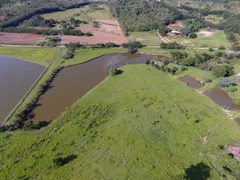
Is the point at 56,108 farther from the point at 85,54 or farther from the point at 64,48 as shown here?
the point at 64,48

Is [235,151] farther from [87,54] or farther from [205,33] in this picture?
[205,33]

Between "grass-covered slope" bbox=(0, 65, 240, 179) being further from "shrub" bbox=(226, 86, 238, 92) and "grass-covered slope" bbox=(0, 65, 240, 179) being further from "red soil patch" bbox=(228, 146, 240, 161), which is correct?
"shrub" bbox=(226, 86, 238, 92)

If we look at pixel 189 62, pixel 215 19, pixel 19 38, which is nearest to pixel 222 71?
pixel 189 62

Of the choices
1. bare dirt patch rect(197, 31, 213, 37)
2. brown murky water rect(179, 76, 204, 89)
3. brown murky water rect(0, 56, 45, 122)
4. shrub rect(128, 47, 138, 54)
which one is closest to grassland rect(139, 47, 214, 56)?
shrub rect(128, 47, 138, 54)

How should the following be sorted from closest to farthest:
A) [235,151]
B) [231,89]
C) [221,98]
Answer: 1. [235,151]
2. [221,98]
3. [231,89]

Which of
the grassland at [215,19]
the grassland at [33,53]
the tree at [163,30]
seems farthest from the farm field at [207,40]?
the grassland at [33,53]

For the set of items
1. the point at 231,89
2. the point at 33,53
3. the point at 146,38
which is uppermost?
the point at 33,53

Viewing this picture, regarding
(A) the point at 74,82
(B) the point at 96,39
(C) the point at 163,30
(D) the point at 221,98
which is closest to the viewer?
(D) the point at 221,98
